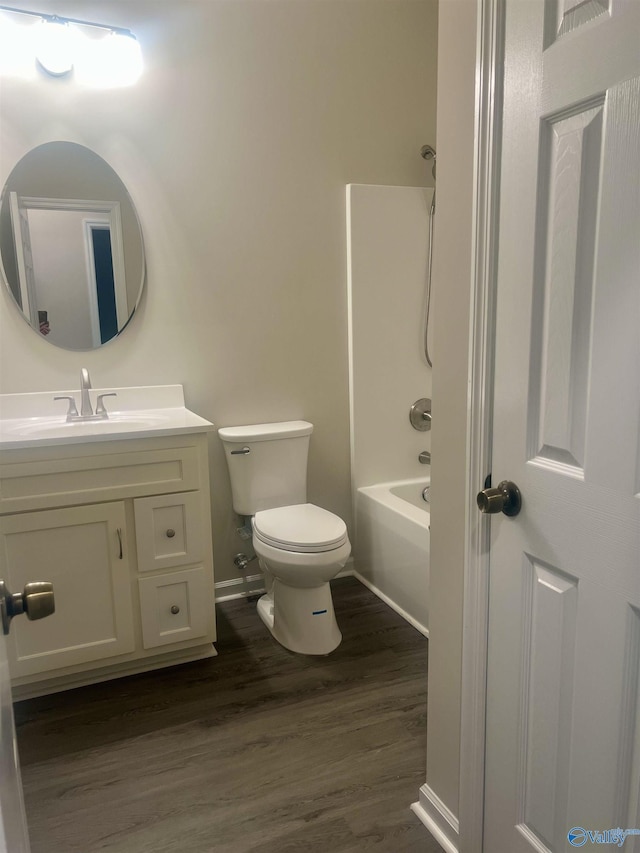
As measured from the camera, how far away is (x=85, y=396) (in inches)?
93.1

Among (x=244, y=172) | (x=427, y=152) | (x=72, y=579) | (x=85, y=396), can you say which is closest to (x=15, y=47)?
(x=244, y=172)

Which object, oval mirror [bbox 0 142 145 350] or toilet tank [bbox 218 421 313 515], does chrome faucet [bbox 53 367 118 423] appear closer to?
oval mirror [bbox 0 142 145 350]

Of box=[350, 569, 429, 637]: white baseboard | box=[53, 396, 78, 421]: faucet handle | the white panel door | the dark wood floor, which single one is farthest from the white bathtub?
box=[53, 396, 78, 421]: faucet handle

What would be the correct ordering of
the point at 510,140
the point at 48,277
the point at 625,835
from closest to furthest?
1. the point at 625,835
2. the point at 510,140
3. the point at 48,277

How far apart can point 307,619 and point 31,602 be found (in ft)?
5.55

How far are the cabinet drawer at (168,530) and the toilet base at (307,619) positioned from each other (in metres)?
0.38

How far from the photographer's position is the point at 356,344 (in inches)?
115

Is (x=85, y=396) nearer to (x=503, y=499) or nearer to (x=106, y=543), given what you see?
(x=106, y=543)

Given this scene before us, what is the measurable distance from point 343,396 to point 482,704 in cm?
185

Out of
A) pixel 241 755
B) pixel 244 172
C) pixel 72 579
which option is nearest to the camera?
pixel 241 755

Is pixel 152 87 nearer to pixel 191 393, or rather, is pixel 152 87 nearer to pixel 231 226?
pixel 231 226

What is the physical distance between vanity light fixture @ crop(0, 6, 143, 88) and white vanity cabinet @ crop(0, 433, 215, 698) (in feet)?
4.54

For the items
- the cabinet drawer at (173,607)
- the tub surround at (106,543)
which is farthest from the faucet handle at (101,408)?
the cabinet drawer at (173,607)

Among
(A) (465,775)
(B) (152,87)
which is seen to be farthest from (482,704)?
(B) (152,87)
